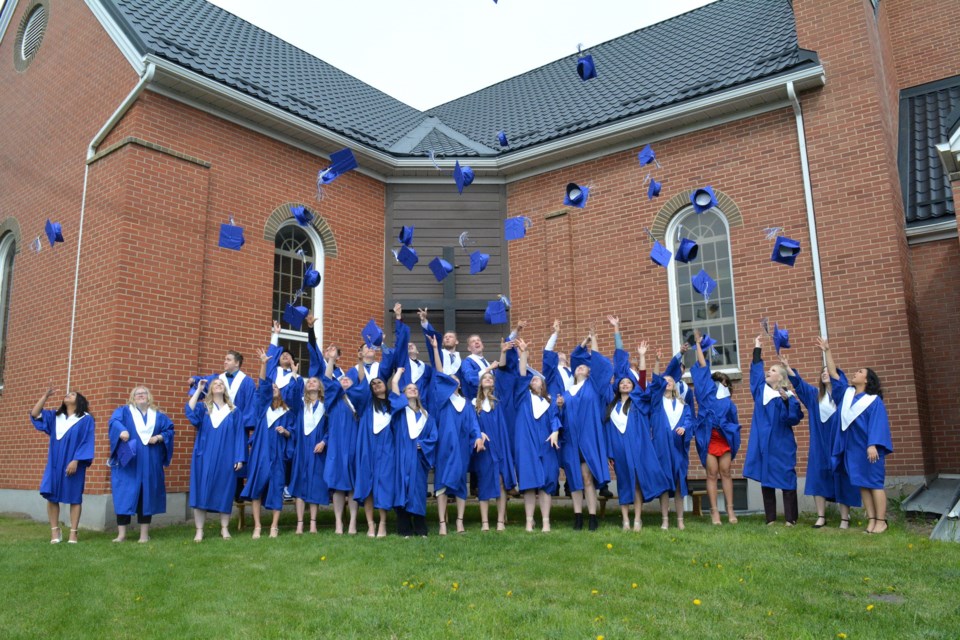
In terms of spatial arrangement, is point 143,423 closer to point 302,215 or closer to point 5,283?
point 302,215

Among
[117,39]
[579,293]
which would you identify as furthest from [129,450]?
[579,293]

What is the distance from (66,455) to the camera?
28.6 ft

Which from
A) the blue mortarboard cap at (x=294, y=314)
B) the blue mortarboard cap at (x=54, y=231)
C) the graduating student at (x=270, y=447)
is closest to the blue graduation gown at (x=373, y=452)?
the graduating student at (x=270, y=447)

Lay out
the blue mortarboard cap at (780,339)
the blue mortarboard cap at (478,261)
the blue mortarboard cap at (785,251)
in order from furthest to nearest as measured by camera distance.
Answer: the blue mortarboard cap at (478,261), the blue mortarboard cap at (785,251), the blue mortarboard cap at (780,339)

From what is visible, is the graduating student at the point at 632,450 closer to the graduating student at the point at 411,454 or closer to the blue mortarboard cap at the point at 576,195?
the graduating student at the point at 411,454

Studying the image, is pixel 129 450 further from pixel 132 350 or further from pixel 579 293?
pixel 579 293

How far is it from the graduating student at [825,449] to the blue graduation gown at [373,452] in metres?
4.52

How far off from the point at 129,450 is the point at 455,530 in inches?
145

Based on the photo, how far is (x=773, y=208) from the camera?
11148mm

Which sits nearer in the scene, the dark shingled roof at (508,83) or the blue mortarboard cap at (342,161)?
the blue mortarboard cap at (342,161)

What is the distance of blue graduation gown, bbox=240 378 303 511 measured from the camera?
8820 mm

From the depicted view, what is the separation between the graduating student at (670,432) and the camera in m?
8.40

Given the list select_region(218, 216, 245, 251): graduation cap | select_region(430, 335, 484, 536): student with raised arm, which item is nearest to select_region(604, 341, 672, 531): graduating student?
select_region(430, 335, 484, 536): student with raised arm

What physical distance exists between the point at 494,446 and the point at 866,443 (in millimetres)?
3906
